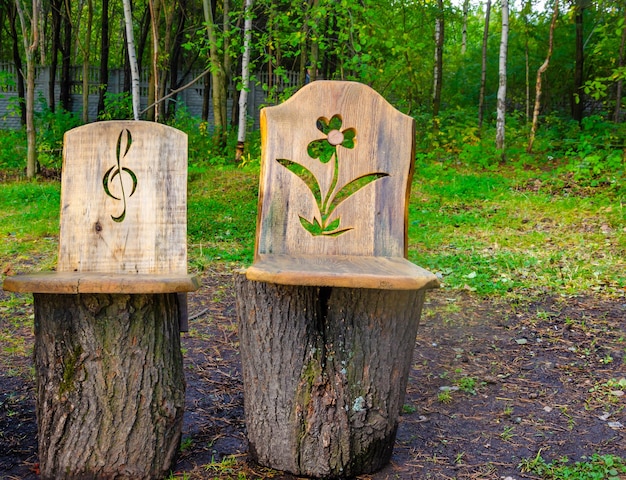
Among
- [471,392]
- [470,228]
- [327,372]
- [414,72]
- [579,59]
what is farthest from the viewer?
[414,72]

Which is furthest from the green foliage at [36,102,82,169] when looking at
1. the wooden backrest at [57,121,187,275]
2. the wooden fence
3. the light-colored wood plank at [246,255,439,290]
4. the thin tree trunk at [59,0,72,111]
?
the light-colored wood plank at [246,255,439,290]

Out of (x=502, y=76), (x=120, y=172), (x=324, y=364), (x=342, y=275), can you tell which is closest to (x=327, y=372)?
(x=324, y=364)

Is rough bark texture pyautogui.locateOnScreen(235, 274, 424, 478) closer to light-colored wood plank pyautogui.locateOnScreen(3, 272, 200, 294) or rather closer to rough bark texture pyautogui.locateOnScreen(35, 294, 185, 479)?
rough bark texture pyautogui.locateOnScreen(35, 294, 185, 479)

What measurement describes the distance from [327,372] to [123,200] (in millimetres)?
1095

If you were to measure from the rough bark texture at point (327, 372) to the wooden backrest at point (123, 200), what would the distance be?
1.52 feet

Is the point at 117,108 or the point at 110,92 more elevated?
the point at 110,92

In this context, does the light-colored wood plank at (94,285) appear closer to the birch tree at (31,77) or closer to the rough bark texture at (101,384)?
the rough bark texture at (101,384)

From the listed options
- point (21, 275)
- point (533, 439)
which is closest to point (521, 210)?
point (533, 439)

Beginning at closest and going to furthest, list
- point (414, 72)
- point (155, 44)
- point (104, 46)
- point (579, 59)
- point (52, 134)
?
point (155, 44)
point (579, 59)
point (52, 134)
point (414, 72)
point (104, 46)

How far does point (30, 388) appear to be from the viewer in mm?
3209

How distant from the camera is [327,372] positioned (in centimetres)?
243

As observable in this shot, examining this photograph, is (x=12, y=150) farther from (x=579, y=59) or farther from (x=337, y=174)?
(x=337, y=174)

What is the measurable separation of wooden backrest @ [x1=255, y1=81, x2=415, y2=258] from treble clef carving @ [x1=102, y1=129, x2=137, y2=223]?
0.56 meters

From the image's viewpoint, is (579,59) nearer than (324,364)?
No
